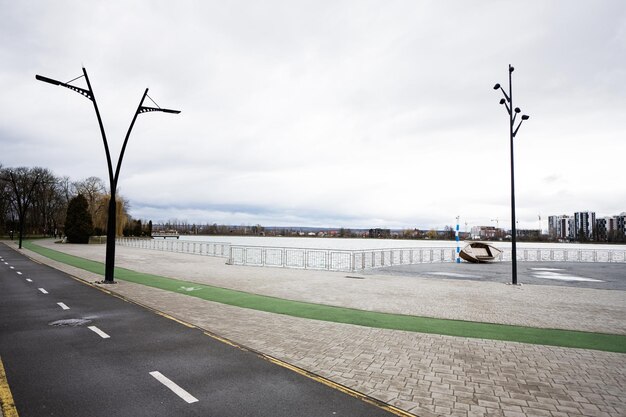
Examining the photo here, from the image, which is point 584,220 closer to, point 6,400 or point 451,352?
point 451,352

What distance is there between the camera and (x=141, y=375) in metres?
5.37

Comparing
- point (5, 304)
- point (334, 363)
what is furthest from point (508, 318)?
point (5, 304)

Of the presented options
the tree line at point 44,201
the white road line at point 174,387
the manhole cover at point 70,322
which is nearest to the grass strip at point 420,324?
the manhole cover at point 70,322

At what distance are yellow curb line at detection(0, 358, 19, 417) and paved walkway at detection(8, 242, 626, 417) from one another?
346 centimetres

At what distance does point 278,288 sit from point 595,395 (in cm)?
1074

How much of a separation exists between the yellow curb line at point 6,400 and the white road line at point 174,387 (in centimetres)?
159

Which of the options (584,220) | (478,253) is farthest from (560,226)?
(478,253)

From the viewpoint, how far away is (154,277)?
1717 centimetres

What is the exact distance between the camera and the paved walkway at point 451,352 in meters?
4.62

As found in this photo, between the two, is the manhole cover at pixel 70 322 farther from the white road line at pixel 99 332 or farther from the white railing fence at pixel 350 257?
the white railing fence at pixel 350 257

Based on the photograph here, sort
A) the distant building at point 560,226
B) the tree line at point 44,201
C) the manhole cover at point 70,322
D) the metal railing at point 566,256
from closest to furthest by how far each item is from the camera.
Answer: the manhole cover at point 70,322 → the metal railing at point 566,256 → the tree line at point 44,201 → the distant building at point 560,226

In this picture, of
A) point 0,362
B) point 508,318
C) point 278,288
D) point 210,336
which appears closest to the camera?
point 0,362

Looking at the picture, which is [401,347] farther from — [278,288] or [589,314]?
[278,288]

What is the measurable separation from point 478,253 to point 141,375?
102 ft
